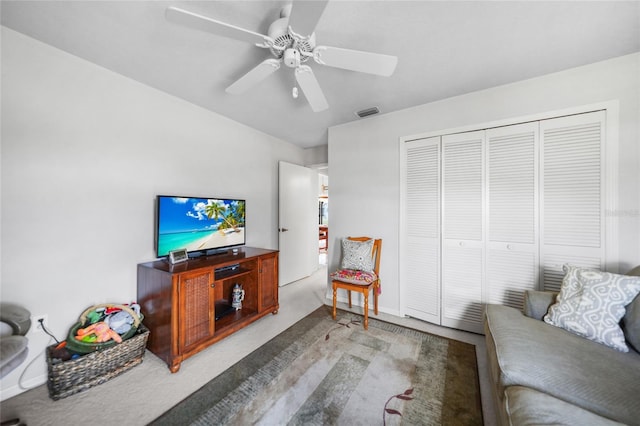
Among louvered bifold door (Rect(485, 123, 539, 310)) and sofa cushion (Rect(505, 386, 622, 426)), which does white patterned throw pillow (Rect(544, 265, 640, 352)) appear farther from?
sofa cushion (Rect(505, 386, 622, 426))

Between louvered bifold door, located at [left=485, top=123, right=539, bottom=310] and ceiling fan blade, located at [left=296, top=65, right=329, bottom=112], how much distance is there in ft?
5.54

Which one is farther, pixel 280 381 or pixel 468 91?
pixel 468 91

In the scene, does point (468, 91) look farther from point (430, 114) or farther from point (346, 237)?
point (346, 237)

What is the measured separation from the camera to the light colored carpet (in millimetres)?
1376

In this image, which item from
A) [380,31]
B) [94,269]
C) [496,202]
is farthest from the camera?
[496,202]

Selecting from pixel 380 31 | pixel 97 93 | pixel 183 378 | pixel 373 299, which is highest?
pixel 380 31

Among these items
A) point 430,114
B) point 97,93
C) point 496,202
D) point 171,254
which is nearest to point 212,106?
point 97,93

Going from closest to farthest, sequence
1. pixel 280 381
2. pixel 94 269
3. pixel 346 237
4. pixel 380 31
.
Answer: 1. pixel 380 31
2. pixel 280 381
3. pixel 94 269
4. pixel 346 237

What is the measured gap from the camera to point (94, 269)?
73.2 inches

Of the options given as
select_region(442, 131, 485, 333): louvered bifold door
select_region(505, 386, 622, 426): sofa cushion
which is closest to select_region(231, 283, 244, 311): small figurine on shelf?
select_region(442, 131, 485, 333): louvered bifold door

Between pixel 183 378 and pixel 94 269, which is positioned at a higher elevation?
pixel 94 269

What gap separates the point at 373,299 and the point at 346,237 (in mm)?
825

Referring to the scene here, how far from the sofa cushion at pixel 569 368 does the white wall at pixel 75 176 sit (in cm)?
285

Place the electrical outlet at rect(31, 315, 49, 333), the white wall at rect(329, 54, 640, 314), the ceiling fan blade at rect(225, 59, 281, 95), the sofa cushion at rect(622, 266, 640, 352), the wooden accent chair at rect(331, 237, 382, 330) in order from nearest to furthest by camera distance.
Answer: the sofa cushion at rect(622, 266, 640, 352)
the ceiling fan blade at rect(225, 59, 281, 95)
the electrical outlet at rect(31, 315, 49, 333)
the white wall at rect(329, 54, 640, 314)
the wooden accent chair at rect(331, 237, 382, 330)
